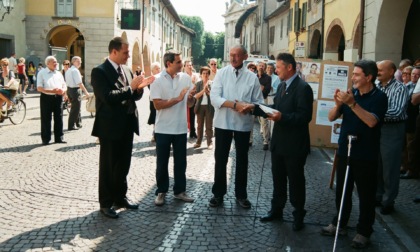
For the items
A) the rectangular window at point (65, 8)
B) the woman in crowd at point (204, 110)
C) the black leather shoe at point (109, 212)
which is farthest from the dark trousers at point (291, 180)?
the rectangular window at point (65, 8)

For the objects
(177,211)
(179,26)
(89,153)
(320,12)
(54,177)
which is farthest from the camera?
(179,26)

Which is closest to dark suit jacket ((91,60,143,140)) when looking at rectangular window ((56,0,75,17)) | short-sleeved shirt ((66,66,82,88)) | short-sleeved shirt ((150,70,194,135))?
short-sleeved shirt ((150,70,194,135))

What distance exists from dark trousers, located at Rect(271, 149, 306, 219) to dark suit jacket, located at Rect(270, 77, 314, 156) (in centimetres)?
10

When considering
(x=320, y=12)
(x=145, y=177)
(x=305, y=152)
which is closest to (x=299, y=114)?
(x=305, y=152)

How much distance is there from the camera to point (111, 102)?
4.87 metres

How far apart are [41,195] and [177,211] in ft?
6.52

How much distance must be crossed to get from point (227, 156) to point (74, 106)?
742 centimetres

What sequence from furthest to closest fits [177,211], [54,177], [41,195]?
[54,177]
[41,195]
[177,211]

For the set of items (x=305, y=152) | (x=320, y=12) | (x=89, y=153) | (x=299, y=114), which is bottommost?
(x=89, y=153)

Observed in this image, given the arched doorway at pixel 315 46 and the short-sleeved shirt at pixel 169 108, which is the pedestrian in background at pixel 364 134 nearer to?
the short-sleeved shirt at pixel 169 108

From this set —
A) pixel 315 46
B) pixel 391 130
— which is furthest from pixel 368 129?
pixel 315 46

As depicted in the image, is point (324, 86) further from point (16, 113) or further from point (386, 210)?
point (16, 113)

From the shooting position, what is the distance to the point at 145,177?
7.10m

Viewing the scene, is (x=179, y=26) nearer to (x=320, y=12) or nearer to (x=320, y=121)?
(x=320, y=12)
